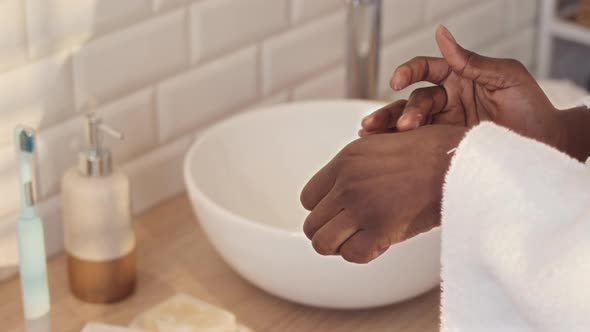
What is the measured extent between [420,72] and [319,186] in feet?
0.51

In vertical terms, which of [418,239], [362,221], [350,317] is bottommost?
[350,317]

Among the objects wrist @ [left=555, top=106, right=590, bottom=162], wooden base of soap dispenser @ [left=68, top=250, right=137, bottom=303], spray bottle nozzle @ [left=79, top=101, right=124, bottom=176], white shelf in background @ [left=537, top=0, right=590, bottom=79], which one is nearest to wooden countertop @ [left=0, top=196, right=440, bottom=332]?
wooden base of soap dispenser @ [left=68, top=250, right=137, bottom=303]

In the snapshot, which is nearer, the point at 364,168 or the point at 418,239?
the point at 364,168

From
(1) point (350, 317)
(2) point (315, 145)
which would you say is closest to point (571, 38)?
(2) point (315, 145)

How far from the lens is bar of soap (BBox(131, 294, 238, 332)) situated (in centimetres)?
84

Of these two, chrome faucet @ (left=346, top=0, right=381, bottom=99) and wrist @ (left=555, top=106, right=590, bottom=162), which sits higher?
wrist @ (left=555, top=106, right=590, bottom=162)

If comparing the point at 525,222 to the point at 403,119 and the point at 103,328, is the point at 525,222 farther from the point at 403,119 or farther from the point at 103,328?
the point at 103,328

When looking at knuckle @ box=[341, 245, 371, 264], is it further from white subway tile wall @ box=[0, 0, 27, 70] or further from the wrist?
white subway tile wall @ box=[0, 0, 27, 70]

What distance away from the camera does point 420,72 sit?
2.47 ft

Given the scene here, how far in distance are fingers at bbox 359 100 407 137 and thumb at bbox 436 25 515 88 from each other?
0.19 feet

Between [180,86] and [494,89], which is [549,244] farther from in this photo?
[180,86]

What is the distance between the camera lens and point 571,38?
5.28ft

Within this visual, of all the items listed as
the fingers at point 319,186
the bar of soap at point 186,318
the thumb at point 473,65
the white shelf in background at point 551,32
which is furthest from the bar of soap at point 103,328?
the white shelf in background at point 551,32

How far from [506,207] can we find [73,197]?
0.43 metres
